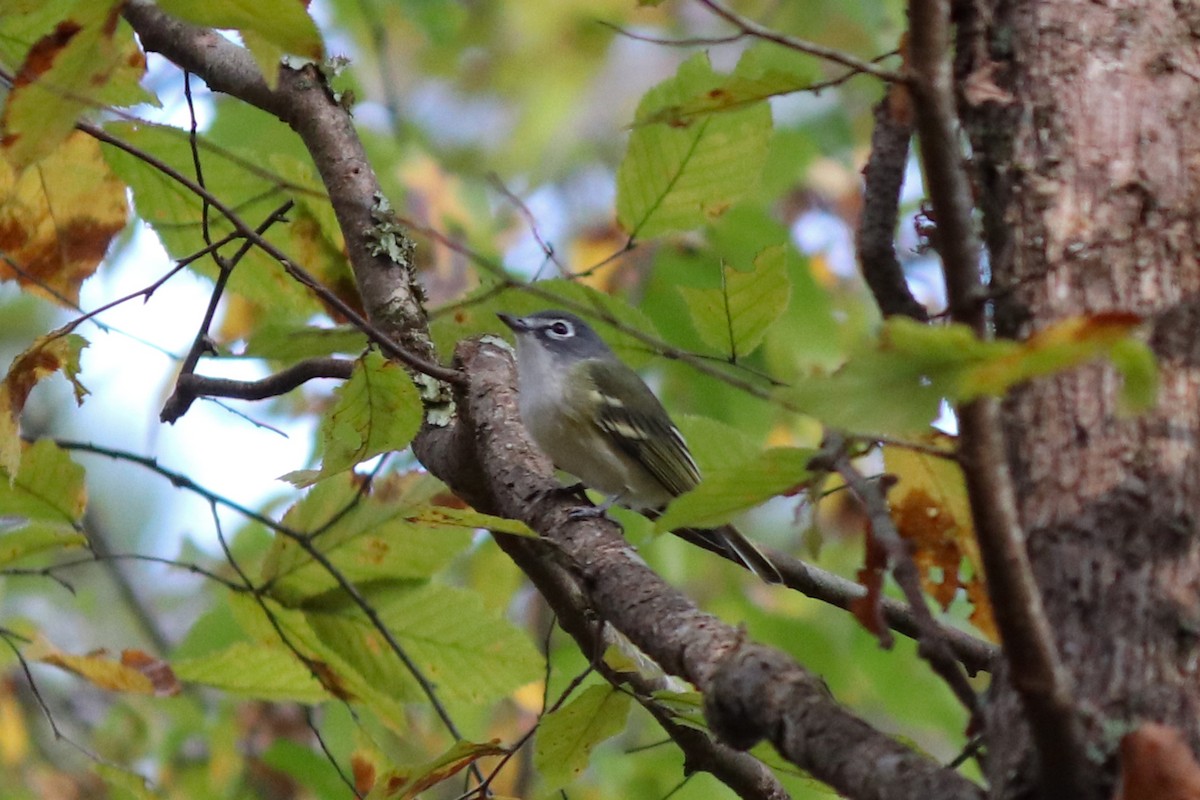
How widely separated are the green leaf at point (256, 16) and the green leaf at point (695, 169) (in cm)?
135

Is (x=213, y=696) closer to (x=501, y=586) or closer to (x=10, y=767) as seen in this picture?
(x=10, y=767)

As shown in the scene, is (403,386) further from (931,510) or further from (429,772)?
(931,510)

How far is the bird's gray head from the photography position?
461cm

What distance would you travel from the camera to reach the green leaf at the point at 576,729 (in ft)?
6.85

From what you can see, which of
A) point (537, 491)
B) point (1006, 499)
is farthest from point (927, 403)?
point (537, 491)

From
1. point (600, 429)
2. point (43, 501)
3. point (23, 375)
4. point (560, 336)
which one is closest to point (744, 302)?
point (23, 375)

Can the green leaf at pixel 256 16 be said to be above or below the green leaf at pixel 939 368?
above

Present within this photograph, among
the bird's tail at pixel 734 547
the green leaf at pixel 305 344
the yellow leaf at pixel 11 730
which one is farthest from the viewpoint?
the yellow leaf at pixel 11 730

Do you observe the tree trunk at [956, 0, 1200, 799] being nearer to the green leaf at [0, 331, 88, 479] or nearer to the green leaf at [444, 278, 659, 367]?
the green leaf at [444, 278, 659, 367]

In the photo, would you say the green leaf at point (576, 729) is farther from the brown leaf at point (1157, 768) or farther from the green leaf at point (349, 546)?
the brown leaf at point (1157, 768)

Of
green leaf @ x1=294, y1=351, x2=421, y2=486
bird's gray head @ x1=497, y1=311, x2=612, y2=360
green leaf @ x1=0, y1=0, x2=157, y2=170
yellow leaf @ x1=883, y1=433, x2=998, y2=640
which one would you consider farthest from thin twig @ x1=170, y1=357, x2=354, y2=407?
bird's gray head @ x1=497, y1=311, x2=612, y2=360

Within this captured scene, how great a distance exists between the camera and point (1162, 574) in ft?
4.12

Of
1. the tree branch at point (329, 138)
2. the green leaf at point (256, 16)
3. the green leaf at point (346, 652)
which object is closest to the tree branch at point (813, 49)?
the green leaf at point (256, 16)

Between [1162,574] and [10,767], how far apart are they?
9.07m
